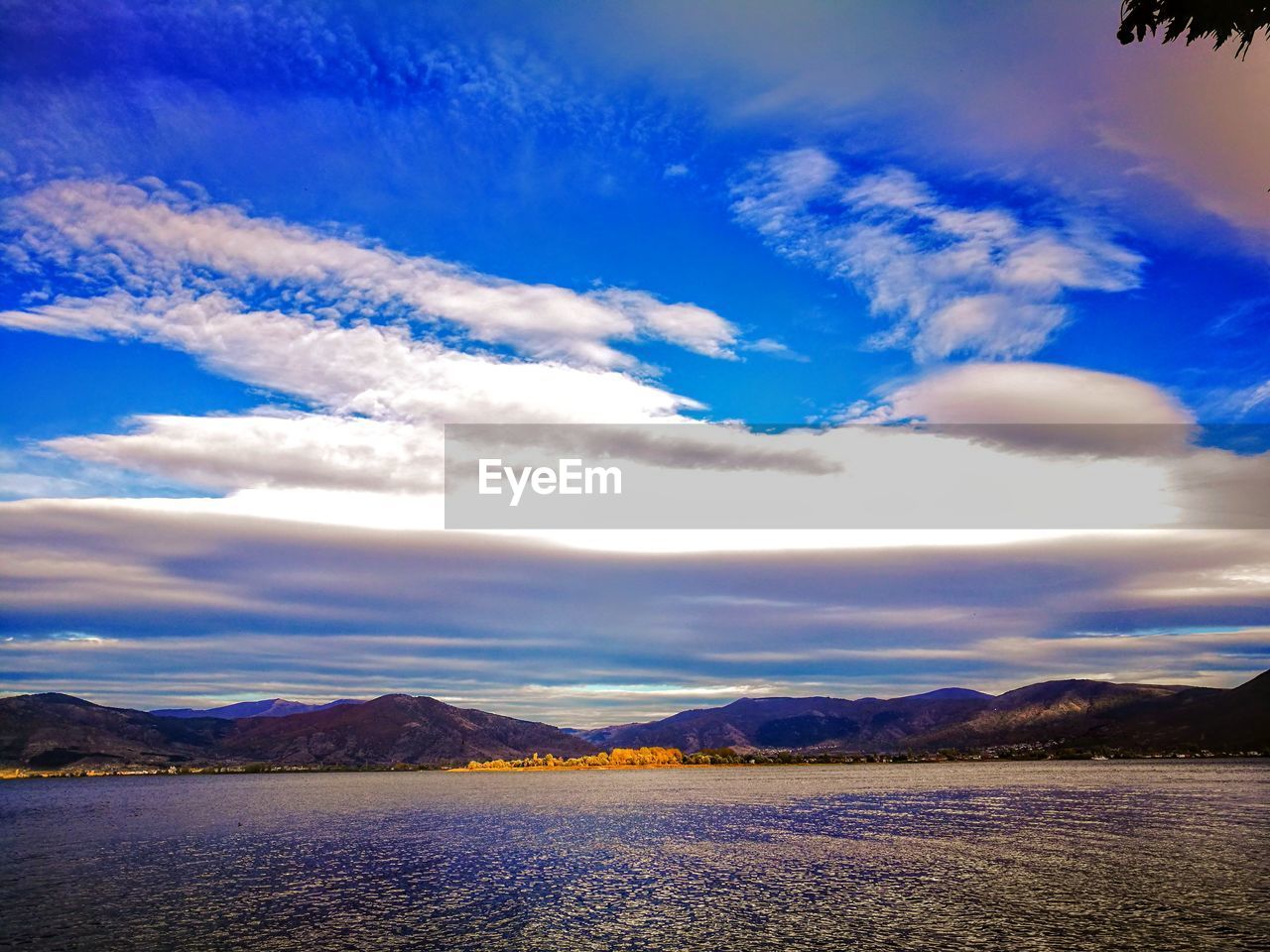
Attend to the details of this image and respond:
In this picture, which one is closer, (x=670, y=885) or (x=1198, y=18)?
(x=1198, y=18)

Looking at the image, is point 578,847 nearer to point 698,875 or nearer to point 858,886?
point 698,875

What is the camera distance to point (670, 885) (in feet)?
236

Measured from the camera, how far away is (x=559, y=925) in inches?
2173

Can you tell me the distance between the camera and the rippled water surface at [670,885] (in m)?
51.6

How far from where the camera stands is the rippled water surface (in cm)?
5156

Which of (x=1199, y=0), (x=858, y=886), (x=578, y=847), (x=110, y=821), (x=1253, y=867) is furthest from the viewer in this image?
(x=110, y=821)

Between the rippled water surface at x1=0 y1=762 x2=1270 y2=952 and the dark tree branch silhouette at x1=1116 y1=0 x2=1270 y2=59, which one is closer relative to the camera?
the dark tree branch silhouette at x1=1116 y1=0 x2=1270 y2=59

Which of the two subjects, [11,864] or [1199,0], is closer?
[1199,0]

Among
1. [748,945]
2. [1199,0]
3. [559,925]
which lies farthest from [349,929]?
[1199,0]

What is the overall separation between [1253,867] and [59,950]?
89.7 meters

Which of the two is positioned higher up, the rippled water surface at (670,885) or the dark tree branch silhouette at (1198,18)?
the dark tree branch silhouette at (1198,18)

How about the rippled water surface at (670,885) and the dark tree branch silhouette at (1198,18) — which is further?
the rippled water surface at (670,885)

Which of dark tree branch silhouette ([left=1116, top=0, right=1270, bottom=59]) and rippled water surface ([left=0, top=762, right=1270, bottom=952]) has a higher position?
dark tree branch silhouette ([left=1116, top=0, right=1270, bottom=59])

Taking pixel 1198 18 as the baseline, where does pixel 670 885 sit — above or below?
below
